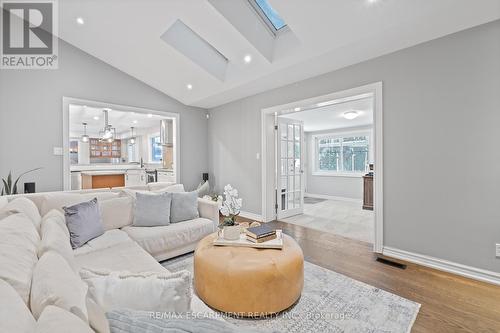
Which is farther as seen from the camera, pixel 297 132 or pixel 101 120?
pixel 101 120

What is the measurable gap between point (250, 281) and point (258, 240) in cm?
40

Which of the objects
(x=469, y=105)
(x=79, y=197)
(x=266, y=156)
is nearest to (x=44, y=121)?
(x=79, y=197)

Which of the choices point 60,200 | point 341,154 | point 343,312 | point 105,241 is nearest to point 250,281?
point 343,312

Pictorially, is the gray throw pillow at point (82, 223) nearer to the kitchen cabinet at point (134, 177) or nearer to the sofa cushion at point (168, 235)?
the sofa cushion at point (168, 235)

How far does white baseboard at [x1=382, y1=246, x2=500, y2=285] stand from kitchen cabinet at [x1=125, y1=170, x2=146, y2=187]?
22.0 feet

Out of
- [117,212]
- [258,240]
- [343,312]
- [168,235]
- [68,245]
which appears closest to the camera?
[68,245]

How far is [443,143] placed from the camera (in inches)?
98.7

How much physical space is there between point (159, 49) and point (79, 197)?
247 cm

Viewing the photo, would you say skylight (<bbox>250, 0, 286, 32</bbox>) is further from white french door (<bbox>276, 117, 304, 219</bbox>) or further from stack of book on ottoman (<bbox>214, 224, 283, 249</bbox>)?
stack of book on ottoman (<bbox>214, 224, 283, 249</bbox>)

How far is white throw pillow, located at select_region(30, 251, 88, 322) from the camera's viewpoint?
0.73 metres

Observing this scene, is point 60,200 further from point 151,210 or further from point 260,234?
point 260,234

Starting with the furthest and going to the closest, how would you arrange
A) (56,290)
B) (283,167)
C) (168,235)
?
(283,167) → (168,235) → (56,290)

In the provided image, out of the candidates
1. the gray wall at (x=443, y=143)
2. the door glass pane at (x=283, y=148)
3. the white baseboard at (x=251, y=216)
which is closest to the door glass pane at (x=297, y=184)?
the door glass pane at (x=283, y=148)

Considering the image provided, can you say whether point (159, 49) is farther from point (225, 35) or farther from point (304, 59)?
point (304, 59)
